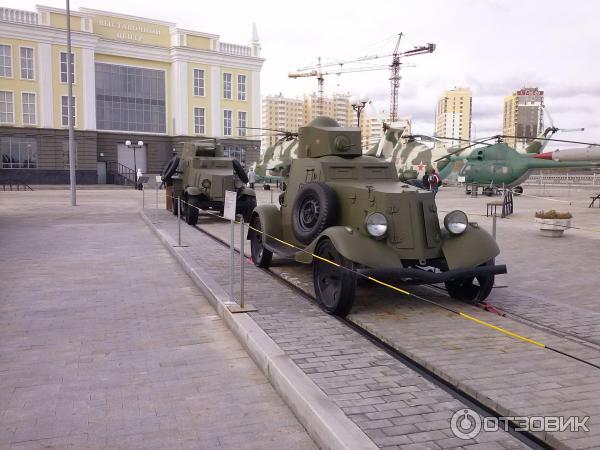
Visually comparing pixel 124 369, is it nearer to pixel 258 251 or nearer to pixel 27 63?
pixel 258 251

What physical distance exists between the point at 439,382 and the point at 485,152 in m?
30.5

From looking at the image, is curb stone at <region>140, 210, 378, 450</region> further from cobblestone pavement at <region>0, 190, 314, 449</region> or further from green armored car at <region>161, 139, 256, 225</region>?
green armored car at <region>161, 139, 256, 225</region>

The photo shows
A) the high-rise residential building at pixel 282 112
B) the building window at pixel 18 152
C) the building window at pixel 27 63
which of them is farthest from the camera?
the high-rise residential building at pixel 282 112

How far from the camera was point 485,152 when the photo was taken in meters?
33.0

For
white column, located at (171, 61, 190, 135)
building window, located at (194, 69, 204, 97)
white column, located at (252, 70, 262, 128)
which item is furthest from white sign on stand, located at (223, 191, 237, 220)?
white column, located at (252, 70, 262, 128)

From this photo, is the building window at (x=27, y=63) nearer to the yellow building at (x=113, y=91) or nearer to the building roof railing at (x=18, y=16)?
the yellow building at (x=113, y=91)

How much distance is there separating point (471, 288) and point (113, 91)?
162 feet

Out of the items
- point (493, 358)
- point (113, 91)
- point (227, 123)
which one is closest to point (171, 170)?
point (493, 358)

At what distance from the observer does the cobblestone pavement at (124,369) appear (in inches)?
155

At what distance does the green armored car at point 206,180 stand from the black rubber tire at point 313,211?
29.6 ft

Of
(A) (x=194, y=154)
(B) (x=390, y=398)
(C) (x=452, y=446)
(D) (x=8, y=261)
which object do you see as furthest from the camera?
(A) (x=194, y=154)

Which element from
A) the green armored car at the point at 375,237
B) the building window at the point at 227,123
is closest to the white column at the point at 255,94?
the building window at the point at 227,123

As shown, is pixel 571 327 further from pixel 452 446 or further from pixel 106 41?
pixel 106 41

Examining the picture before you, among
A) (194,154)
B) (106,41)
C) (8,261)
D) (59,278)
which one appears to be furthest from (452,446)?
(106,41)
